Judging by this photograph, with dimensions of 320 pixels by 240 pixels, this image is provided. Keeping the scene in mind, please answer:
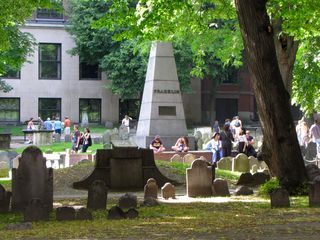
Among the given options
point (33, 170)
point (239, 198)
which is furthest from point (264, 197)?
point (33, 170)

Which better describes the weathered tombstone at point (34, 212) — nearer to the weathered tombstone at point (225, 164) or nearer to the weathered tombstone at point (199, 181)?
the weathered tombstone at point (199, 181)

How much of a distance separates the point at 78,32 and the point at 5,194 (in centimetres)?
4323

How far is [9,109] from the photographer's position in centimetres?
5700

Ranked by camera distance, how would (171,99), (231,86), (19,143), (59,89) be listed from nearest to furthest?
1. (171,99)
2. (19,143)
3. (59,89)
4. (231,86)

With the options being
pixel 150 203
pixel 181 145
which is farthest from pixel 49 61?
pixel 150 203

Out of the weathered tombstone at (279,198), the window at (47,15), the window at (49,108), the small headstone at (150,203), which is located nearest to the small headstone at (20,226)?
the small headstone at (150,203)

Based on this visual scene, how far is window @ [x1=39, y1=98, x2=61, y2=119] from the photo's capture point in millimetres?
57906

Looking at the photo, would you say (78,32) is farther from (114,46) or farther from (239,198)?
(239,198)

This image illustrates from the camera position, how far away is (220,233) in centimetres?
923

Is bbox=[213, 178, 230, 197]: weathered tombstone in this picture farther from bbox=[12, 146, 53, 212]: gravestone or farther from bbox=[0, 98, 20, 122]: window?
bbox=[0, 98, 20, 122]: window

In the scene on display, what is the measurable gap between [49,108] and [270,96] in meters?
45.9

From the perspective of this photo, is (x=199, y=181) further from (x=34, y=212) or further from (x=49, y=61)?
(x=49, y=61)

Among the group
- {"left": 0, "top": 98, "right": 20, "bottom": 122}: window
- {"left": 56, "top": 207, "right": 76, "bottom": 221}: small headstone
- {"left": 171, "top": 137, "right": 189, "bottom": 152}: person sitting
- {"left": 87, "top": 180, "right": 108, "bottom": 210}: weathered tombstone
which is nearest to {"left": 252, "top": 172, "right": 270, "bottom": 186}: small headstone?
{"left": 87, "top": 180, "right": 108, "bottom": 210}: weathered tombstone

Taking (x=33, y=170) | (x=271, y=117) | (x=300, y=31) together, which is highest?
(x=300, y=31)
